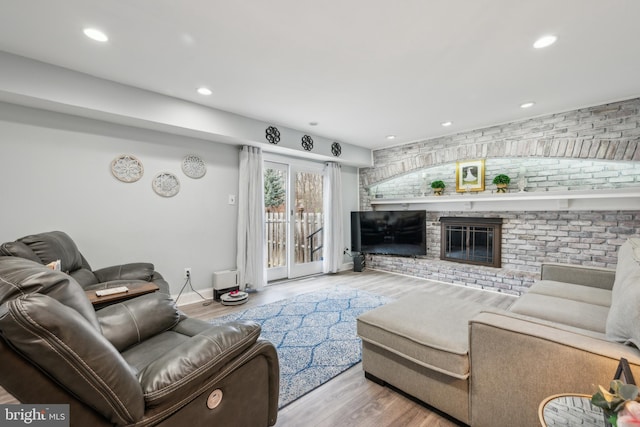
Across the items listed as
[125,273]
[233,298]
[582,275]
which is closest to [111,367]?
[125,273]

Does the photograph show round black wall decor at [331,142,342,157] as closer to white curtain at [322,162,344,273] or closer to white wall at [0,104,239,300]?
white curtain at [322,162,344,273]

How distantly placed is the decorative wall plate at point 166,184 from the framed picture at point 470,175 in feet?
→ 13.6

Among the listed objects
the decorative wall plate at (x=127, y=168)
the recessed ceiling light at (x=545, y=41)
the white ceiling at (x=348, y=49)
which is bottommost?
the decorative wall plate at (x=127, y=168)

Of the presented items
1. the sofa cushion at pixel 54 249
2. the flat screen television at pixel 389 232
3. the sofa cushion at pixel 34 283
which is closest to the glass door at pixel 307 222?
the flat screen television at pixel 389 232

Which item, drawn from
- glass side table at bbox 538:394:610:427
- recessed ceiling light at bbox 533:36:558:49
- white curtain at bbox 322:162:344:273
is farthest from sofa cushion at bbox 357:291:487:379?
white curtain at bbox 322:162:344:273

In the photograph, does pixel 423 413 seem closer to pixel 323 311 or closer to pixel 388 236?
pixel 323 311

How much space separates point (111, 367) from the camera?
2.73 ft

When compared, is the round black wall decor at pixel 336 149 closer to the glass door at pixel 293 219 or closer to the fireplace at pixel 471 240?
the glass door at pixel 293 219

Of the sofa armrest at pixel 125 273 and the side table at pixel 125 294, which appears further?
the sofa armrest at pixel 125 273

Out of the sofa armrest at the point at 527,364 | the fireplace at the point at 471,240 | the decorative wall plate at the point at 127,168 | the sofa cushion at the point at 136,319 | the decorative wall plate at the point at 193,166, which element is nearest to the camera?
the sofa armrest at the point at 527,364

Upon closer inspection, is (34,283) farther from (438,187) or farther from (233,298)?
(438,187)

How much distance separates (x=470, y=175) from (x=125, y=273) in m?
4.70

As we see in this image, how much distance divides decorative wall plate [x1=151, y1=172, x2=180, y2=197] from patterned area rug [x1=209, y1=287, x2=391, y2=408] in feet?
5.43

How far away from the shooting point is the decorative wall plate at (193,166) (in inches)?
145
